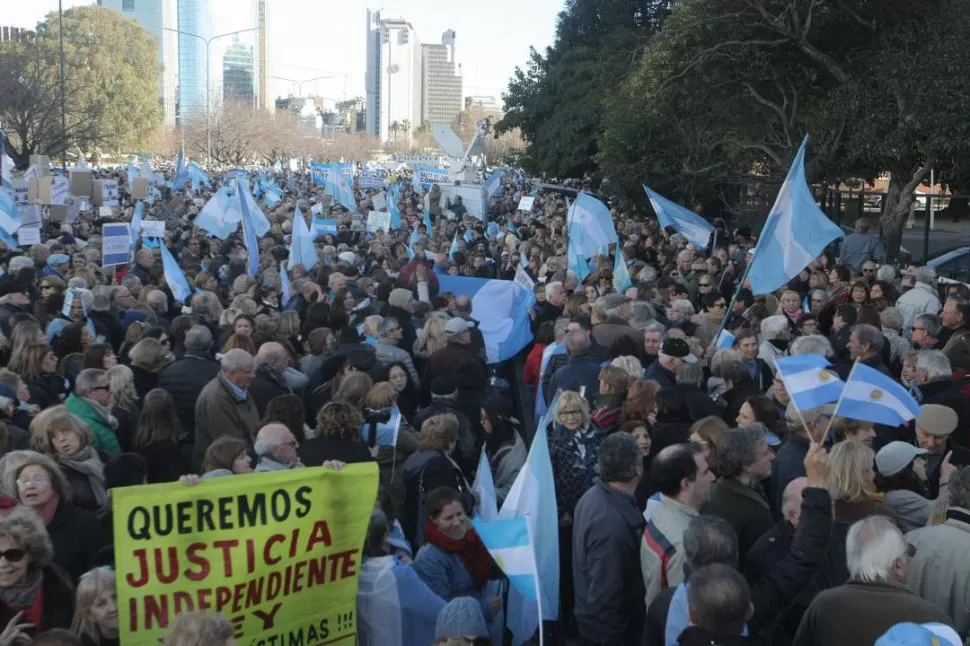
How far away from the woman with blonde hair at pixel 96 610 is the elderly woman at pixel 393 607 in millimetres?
990

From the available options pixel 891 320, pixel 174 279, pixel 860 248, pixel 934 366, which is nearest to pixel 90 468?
pixel 934 366

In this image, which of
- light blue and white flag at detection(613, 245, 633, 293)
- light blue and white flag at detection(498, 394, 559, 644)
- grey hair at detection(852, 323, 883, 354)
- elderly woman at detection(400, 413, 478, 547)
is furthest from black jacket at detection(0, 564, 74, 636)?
light blue and white flag at detection(613, 245, 633, 293)

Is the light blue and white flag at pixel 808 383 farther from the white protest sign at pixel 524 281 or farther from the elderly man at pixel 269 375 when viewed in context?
the white protest sign at pixel 524 281

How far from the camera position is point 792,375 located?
20.2ft

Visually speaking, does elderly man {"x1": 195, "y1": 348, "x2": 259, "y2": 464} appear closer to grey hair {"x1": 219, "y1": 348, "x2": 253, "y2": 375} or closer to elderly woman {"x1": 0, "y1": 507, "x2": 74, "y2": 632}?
grey hair {"x1": 219, "y1": 348, "x2": 253, "y2": 375}

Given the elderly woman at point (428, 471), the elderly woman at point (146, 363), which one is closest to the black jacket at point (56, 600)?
the elderly woman at point (428, 471)

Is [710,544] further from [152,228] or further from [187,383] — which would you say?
[152,228]

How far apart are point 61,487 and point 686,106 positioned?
1837 cm

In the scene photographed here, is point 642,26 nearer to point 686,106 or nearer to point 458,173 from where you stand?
point 458,173

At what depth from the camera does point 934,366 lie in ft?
23.7

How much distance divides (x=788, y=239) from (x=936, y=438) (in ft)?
A: 13.1

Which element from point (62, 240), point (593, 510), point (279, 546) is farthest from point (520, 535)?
point (62, 240)

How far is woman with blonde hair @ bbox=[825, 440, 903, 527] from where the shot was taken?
4691mm

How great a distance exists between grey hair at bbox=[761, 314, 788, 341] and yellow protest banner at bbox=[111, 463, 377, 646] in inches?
202
